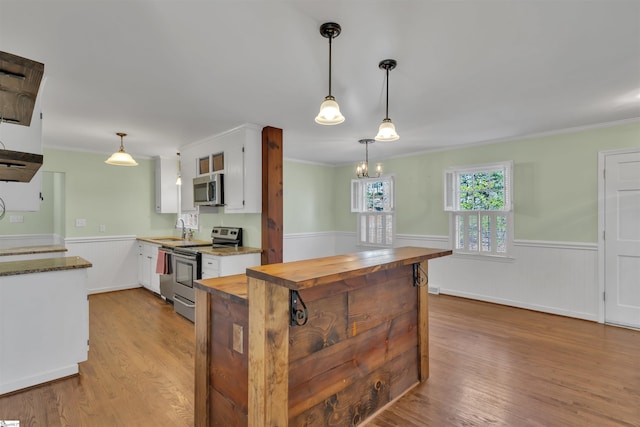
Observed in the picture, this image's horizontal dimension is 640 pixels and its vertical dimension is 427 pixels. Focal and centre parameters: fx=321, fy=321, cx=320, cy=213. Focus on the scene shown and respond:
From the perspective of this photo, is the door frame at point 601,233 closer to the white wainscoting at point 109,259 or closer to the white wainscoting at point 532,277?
the white wainscoting at point 532,277

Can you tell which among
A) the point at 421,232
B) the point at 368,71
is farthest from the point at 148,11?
the point at 421,232

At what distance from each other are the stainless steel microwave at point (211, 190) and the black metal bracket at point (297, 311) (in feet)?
9.57

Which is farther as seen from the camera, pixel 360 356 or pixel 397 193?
pixel 397 193

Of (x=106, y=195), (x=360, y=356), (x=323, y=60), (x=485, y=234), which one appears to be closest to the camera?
(x=360, y=356)

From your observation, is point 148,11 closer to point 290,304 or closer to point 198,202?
point 290,304

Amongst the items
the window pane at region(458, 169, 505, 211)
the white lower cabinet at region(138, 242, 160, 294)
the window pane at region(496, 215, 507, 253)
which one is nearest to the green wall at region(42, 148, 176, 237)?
the white lower cabinet at region(138, 242, 160, 294)

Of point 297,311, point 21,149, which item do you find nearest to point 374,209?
point 297,311

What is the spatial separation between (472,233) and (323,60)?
3.76 meters

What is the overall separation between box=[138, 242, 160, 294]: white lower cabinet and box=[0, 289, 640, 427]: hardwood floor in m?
1.13

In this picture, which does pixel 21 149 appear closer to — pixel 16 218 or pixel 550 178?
pixel 16 218

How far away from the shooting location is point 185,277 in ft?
13.6

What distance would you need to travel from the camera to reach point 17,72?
48.9 inches

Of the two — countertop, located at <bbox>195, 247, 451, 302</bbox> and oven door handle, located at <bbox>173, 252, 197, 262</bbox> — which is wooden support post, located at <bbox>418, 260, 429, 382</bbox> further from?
oven door handle, located at <bbox>173, 252, 197, 262</bbox>

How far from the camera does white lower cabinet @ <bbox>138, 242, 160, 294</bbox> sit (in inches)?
200
